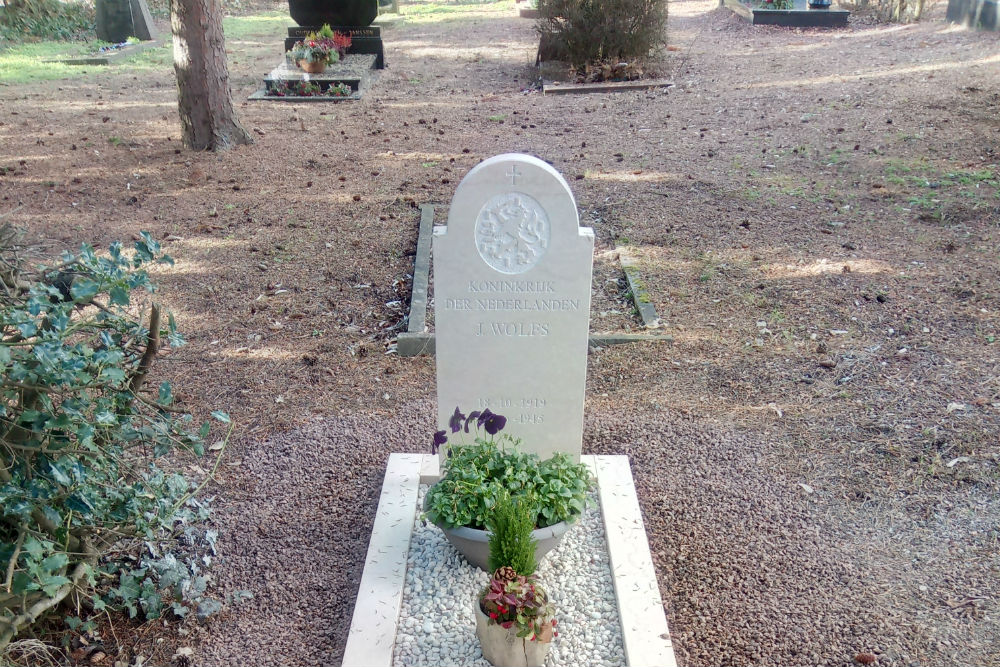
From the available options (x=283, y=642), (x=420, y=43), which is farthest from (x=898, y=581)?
(x=420, y=43)

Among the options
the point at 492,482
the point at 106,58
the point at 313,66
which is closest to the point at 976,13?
the point at 313,66

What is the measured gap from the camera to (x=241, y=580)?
3.72 metres

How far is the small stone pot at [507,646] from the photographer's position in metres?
3.06

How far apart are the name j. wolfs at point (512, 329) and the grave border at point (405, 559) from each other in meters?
0.92

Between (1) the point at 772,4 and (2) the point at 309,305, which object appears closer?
(2) the point at 309,305

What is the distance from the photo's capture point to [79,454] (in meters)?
2.96

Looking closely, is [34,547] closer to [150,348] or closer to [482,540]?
[150,348]

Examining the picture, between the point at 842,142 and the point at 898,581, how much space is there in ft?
21.9

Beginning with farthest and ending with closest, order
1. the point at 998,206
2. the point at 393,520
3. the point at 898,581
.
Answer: the point at 998,206 → the point at 393,520 → the point at 898,581

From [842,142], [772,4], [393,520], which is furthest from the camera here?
[772,4]

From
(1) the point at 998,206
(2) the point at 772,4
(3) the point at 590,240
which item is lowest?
(1) the point at 998,206

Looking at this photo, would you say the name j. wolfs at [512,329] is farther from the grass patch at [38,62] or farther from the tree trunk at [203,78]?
the grass patch at [38,62]

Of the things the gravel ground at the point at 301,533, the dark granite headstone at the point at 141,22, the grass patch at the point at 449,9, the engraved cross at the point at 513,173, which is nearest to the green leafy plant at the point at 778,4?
the grass patch at the point at 449,9

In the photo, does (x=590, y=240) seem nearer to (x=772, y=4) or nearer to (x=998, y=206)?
(x=998, y=206)
